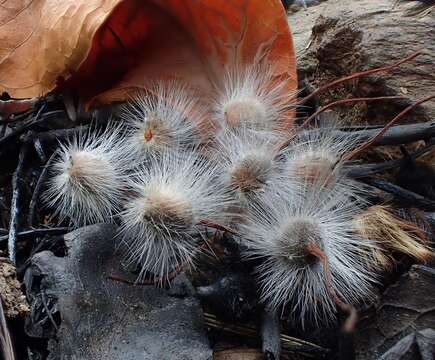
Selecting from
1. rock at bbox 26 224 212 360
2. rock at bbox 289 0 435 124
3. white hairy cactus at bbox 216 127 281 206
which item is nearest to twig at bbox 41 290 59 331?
rock at bbox 26 224 212 360

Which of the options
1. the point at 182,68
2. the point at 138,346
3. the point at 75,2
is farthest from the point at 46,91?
the point at 138,346

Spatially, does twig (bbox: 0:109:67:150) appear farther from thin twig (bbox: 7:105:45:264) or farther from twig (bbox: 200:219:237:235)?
twig (bbox: 200:219:237:235)

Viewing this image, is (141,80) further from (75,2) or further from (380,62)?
(380,62)

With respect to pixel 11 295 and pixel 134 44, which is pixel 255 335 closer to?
pixel 11 295

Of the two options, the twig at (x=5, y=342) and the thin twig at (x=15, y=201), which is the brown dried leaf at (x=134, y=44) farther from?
the twig at (x=5, y=342)

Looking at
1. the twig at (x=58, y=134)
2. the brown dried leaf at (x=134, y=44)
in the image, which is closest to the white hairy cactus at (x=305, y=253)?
the brown dried leaf at (x=134, y=44)

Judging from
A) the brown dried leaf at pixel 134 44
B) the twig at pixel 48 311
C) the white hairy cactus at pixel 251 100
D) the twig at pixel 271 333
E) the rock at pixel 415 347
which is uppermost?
the brown dried leaf at pixel 134 44
